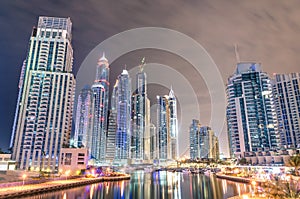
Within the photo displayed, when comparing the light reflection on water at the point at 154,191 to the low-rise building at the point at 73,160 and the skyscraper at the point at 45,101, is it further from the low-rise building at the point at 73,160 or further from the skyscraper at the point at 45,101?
the skyscraper at the point at 45,101

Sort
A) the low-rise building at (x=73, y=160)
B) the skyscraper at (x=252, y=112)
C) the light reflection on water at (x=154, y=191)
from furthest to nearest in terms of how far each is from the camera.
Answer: the skyscraper at (x=252, y=112) → the low-rise building at (x=73, y=160) → the light reflection on water at (x=154, y=191)

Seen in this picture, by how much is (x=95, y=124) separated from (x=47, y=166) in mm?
106599

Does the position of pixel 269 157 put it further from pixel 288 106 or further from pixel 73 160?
pixel 73 160

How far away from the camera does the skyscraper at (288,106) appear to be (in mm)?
121625

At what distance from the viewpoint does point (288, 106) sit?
12631 centimetres

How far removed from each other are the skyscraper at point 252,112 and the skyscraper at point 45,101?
3209 inches

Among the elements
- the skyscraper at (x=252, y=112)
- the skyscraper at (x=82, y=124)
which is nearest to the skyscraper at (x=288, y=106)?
the skyscraper at (x=252, y=112)

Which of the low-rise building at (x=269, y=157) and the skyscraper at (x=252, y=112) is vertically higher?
the skyscraper at (x=252, y=112)

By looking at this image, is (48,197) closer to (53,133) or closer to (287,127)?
(53,133)

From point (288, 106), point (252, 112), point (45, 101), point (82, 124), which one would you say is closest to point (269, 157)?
point (252, 112)

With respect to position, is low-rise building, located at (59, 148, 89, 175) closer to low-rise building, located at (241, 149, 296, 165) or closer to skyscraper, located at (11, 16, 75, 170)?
skyscraper, located at (11, 16, 75, 170)

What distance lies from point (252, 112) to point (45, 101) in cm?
9765

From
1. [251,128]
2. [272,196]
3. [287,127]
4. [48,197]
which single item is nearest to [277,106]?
[287,127]

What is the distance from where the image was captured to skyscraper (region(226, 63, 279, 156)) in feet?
345
